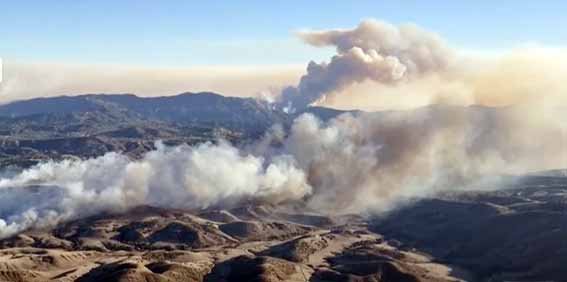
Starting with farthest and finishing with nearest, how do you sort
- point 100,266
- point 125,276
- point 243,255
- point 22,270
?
point 243,255 → point 100,266 → point 22,270 → point 125,276

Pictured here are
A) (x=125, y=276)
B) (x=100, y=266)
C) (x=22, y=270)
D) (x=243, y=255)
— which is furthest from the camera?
(x=243, y=255)

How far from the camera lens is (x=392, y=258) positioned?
19800 cm

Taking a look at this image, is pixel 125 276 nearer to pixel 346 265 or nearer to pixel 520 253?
pixel 346 265

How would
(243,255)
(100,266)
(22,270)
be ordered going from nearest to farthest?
(22,270), (100,266), (243,255)

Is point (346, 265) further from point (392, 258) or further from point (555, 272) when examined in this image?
point (555, 272)

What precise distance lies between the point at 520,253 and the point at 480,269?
561 inches

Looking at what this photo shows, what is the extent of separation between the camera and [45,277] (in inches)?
6811

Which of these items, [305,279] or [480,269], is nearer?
[305,279]

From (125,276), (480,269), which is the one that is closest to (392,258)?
(480,269)

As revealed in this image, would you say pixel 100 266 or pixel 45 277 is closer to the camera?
pixel 45 277

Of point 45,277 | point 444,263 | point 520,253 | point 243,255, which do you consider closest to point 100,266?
point 45,277

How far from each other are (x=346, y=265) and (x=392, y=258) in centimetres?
1433

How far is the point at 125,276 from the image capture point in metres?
163

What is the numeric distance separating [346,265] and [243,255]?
25660 millimetres
